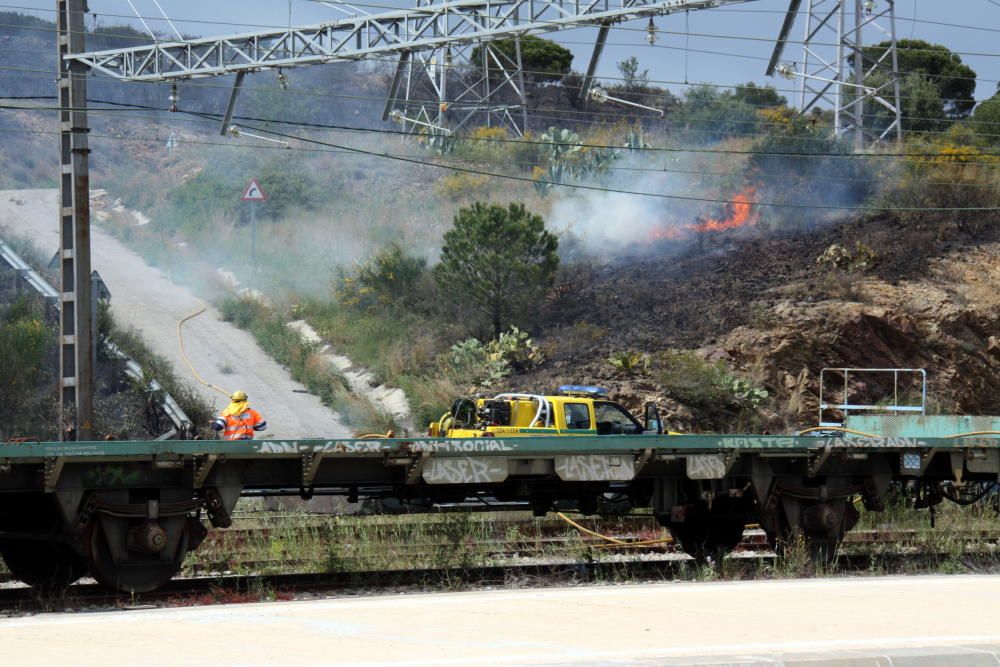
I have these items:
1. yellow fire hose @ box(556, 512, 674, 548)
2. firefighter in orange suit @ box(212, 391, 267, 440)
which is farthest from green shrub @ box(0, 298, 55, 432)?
yellow fire hose @ box(556, 512, 674, 548)

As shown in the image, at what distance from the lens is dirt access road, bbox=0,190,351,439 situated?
30.5m

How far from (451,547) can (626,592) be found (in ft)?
13.1

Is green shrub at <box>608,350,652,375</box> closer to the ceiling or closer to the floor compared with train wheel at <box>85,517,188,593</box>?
closer to the ceiling

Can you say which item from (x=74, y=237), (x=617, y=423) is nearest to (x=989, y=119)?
(x=617, y=423)

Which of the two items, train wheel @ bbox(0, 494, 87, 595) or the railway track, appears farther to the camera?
train wheel @ bbox(0, 494, 87, 595)

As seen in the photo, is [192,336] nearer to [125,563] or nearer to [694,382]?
[694,382]

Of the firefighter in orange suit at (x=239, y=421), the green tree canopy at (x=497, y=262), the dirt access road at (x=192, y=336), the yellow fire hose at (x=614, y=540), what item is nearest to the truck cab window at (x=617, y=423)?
the yellow fire hose at (x=614, y=540)

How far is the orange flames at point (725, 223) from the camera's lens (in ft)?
125

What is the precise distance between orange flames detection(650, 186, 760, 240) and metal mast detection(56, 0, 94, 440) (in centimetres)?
2241

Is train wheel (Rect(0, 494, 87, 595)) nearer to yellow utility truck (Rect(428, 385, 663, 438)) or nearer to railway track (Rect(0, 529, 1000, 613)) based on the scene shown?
railway track (Rect(0, 529, 1000, 613))

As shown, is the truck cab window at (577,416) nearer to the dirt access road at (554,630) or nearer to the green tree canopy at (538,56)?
the dirt access road at (554,630)

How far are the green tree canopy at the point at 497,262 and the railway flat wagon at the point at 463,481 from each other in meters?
14.4

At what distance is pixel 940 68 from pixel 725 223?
94.8 feet

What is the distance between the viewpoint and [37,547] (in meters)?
13.3
